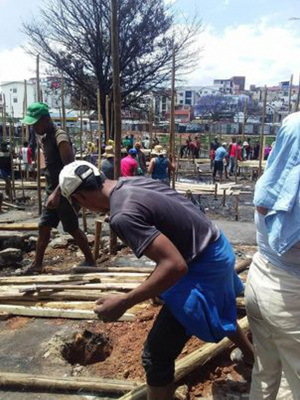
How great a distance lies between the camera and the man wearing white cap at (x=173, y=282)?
224 centimetres

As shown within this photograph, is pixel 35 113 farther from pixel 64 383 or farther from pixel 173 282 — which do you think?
pixel 173 282

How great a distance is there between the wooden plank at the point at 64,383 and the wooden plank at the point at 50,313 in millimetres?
1024

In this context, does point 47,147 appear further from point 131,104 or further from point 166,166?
point 131,104

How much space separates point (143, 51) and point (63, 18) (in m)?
5.36

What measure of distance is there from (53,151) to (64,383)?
3.15 m

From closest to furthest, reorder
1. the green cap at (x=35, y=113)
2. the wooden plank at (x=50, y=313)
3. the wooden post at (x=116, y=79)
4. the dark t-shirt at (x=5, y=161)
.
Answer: the wooden plank at (x=50, y=313) → the green cap at (x=35, y=113) → the wooden post at (x=116, y=79) → the dark t-shirt at (x=5, y=161)

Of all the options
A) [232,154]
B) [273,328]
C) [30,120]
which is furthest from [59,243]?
[232,154]

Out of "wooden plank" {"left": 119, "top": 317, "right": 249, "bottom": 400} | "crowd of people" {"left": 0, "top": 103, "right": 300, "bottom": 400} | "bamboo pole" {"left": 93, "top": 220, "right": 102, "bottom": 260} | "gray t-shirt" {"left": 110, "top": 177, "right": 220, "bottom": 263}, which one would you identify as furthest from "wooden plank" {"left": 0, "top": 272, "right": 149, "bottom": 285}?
"gray t-shirt" {"left": 110, "top": 177, "right": 220, "bottom": 263}

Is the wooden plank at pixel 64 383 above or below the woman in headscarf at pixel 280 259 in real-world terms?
below

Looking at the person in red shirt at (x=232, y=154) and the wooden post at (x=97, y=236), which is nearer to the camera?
the wooden post at (x=97, y=236)

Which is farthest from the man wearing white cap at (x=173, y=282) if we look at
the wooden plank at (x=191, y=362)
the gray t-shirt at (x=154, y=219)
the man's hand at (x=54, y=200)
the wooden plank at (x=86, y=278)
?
the man's hand at (x=54, y=200)

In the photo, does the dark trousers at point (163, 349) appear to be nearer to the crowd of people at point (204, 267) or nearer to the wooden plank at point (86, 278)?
the crowd of people at point (204, 267)

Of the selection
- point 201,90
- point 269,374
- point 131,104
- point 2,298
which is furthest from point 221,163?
point 201,90

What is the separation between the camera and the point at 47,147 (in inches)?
216
